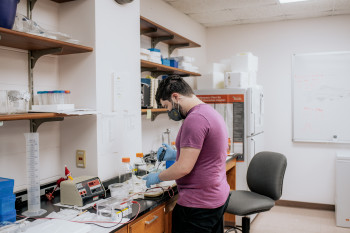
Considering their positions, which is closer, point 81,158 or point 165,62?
point 81,158

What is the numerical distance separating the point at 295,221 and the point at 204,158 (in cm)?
271

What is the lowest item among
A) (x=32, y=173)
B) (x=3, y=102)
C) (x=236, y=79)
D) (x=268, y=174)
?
(x=268, y=174)

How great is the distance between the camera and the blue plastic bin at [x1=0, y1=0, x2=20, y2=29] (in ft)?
5.17

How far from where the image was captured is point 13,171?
1955 millimetres

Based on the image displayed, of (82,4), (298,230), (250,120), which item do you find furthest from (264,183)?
(82,4)

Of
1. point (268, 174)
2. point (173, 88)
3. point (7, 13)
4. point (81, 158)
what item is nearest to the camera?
point (7, 13)

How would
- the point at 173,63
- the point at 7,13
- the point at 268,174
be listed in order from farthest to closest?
the point at 173,63 < the point at 268,174 < the point at 7,13

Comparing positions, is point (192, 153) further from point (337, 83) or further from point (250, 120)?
point (337, 83)

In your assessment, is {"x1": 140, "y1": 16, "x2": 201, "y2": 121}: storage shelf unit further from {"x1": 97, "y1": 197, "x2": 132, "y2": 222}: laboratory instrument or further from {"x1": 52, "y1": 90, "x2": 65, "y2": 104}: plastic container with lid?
{"x1": 97, "y1": 197, "x2": 132, "y2": 222}: laboratory instrument

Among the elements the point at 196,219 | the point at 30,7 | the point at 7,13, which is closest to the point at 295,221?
the point at 196,219

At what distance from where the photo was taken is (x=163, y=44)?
12.3 feet

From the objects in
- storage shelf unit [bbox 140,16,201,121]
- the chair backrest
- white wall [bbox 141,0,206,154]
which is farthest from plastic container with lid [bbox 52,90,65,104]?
the chair backrest

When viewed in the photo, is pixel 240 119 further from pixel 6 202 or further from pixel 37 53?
pixel 6 202

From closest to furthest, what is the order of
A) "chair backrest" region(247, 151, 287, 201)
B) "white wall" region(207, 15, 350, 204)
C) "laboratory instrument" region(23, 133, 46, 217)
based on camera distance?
1. "laboratory instrument" region(23, 133, 46, 217)
2. "chair backrest" region(247, 151, 287, 201)
3. "white wall" region(207, 15, 350, 204)
